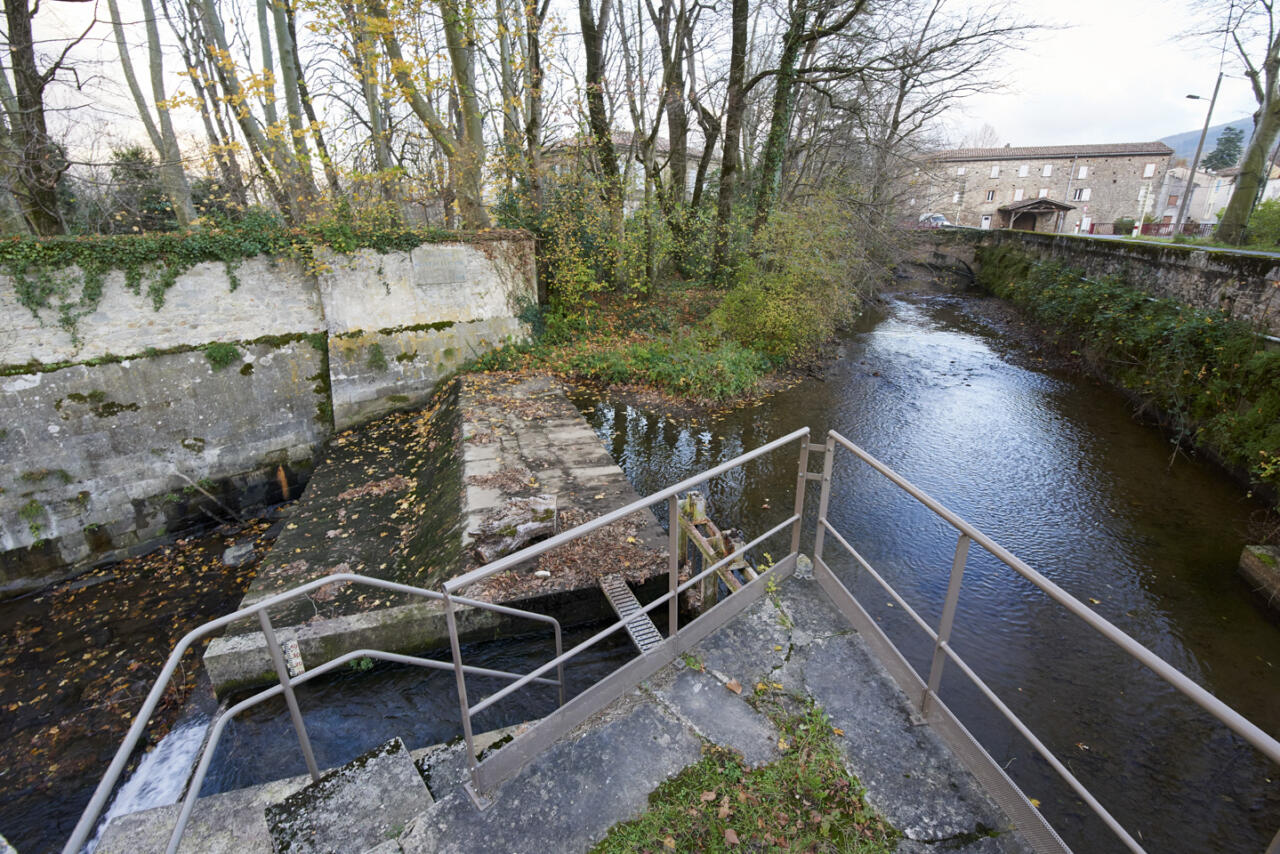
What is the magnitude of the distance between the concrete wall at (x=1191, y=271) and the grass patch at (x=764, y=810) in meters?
11.7

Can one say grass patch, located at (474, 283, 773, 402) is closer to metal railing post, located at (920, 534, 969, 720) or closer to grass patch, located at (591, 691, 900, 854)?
metal railing post, located at (920, 534, 969, 720)

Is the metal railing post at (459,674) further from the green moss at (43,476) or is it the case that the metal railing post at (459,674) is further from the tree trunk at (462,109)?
the tree trunk at (462,109)

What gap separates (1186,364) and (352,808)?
14.1 meters

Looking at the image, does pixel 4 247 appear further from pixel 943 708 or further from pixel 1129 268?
pixel 1129 268

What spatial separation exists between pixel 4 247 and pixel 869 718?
11543mm

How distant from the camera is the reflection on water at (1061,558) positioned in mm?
4473

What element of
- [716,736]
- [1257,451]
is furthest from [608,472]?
[1257,451]

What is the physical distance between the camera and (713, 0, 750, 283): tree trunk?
14.5 metres

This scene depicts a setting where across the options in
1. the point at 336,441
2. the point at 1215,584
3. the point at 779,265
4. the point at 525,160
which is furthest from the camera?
the point at 779,265

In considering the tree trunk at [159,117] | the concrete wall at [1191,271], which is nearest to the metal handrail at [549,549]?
the concrete wall at [1191,271]

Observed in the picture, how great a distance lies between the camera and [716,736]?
116 inches

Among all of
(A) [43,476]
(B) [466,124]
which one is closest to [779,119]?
(B) [466,124]

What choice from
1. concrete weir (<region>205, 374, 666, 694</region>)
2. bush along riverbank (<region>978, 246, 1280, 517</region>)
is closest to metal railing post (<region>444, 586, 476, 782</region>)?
concrete weir (<region>205, 374, 666, 694</region>)

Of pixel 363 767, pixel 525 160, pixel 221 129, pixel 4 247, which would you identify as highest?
pixel 221 129
